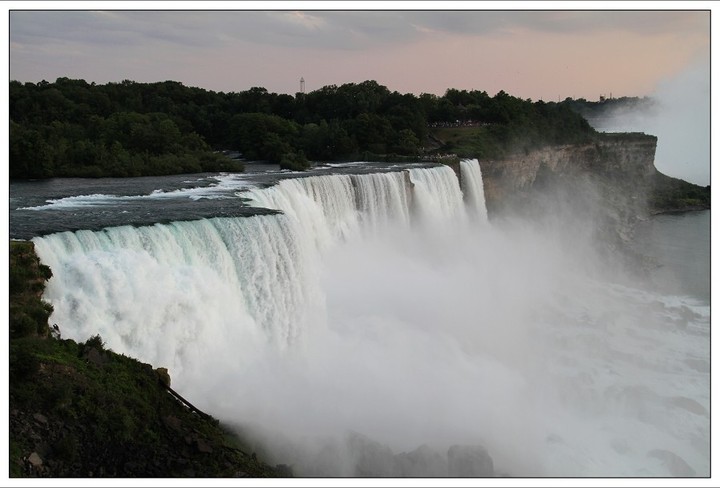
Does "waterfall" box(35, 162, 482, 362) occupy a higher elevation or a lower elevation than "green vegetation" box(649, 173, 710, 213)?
higher

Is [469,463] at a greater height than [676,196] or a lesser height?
greater

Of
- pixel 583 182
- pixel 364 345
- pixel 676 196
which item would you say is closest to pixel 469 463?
pixel 364 345

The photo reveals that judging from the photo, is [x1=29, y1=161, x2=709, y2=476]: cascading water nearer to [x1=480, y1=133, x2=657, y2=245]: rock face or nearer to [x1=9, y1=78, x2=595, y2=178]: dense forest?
[x1=9, y1=78, x2=595, y2=178]: dense forest

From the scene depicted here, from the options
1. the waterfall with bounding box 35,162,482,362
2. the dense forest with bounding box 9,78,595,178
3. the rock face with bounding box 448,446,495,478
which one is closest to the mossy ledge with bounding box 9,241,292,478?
the waterfall with bounding box 35,162,482,362

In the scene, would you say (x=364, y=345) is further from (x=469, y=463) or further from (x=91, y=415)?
(x=91, y=415)

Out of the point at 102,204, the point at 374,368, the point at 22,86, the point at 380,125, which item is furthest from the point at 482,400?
the point at 22,86

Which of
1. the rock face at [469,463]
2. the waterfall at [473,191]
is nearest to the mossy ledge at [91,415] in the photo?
the rock face at [469,463]

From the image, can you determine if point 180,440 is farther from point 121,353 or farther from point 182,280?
point 182,280
